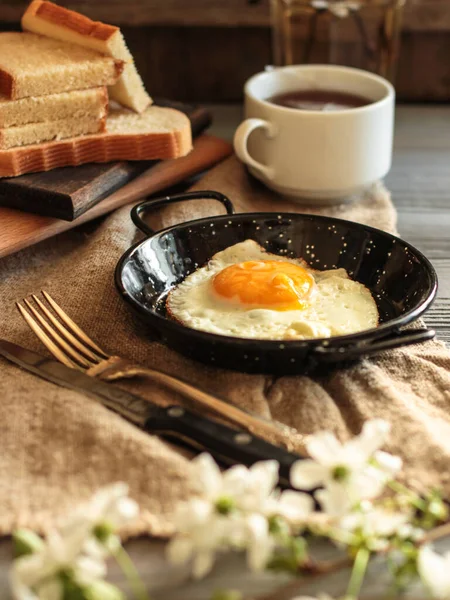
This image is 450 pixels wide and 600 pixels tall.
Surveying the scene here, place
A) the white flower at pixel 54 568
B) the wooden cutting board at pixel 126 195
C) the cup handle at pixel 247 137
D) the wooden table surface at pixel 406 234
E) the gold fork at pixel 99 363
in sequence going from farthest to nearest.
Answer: the cup handle at pixel 247 137, the wooden cutting board at pixel 126 195, the gold fork at pixel 99 363, the wooden table surface at pixel 406 234, the white flower at pixel 54 568

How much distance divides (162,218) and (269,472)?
3.04ft

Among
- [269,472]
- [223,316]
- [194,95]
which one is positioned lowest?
[194,95]

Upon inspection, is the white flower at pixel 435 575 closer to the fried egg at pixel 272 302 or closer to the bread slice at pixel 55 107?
the fried egg at pixel 272 302

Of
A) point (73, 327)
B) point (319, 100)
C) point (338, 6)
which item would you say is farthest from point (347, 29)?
point (73, 327)

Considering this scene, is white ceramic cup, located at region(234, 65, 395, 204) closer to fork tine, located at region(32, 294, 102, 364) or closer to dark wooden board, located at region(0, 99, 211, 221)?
dark wooden board, located at region(0, 99, 211, 221)

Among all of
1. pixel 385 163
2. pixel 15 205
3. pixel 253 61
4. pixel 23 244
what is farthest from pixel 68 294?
pixel 253 61

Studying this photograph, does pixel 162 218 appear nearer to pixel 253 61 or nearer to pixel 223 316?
pixel 223 316

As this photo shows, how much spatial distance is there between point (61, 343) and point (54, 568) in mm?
510

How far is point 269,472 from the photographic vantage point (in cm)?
75

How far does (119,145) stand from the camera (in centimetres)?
164

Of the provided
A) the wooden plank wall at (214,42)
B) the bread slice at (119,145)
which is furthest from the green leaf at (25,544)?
the wooden plank wall at (214,42)

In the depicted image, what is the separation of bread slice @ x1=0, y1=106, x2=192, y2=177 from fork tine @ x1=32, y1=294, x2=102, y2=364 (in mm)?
397

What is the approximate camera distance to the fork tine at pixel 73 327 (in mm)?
1151

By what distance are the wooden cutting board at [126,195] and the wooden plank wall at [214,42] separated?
0.60 meters
